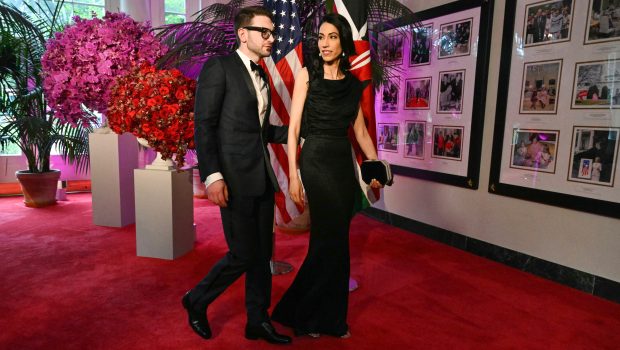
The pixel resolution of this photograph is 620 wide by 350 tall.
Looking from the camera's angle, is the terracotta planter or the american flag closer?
the american flag

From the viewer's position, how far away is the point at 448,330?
2551 millimetres

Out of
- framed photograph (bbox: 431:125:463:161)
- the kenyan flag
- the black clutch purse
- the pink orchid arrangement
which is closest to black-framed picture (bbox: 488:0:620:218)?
framed photograph (bbox: 431:125:463:161)

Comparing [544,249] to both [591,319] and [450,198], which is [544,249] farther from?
[450,198]

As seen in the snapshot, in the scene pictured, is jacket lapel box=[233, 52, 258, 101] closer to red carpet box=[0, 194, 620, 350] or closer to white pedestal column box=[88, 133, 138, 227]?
red carpet box=[0, 194, 620, 350]

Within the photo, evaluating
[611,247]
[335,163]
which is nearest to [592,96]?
[611,247]

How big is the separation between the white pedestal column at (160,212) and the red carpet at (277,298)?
12 cm

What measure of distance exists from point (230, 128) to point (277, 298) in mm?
1413

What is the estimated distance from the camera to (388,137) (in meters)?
5.14

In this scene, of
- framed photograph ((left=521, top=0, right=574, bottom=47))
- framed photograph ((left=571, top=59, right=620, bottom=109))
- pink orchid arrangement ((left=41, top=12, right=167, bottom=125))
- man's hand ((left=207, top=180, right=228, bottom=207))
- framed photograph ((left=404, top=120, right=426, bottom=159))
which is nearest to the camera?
man's hand ((left=207, top=180, right=228, bottom=207))

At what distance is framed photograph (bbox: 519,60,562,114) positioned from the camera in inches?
131

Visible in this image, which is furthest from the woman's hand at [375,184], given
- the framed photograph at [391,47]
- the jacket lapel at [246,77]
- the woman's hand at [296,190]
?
the framed photograph at [391,47]

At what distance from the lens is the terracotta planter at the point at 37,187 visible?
547 cm

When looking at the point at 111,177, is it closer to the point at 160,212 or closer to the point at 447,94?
the point at 160,212

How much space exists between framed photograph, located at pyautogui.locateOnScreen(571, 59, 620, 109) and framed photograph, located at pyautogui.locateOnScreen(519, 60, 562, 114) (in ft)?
0.49
